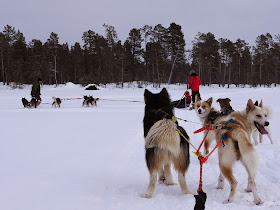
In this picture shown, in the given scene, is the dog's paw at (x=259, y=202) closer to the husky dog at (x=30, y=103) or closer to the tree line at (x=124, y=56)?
the husky dog at (x=30, y=103)

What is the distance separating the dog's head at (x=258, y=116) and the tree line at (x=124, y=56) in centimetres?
3364

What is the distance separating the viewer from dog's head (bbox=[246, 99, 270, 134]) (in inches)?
142

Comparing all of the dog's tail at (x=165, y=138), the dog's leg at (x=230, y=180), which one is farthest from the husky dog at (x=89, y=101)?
the dog's leg at (x=230, y=180)

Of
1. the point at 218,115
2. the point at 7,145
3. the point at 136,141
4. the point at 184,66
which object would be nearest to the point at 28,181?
the point at 7,145

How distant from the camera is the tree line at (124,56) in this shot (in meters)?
39.2

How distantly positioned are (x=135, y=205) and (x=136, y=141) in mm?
3140

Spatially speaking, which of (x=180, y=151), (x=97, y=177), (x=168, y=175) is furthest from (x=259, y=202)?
(x=97, y=177)

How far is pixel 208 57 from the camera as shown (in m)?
45.2

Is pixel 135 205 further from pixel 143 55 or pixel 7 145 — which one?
pixel 143 55

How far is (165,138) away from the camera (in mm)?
2494

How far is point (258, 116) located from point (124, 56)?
37.2 meters

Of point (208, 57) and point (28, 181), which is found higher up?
point (208, 57)

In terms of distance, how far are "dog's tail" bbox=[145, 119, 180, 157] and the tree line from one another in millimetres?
34871

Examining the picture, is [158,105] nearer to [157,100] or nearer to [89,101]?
[157,100]
